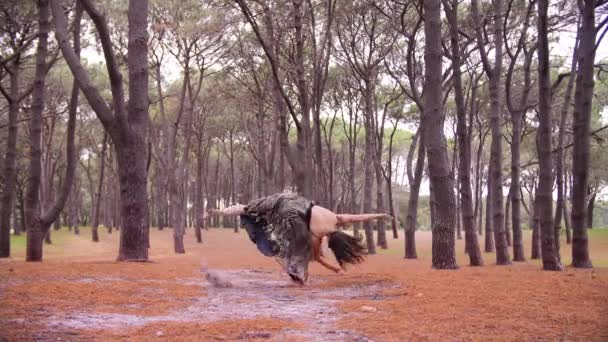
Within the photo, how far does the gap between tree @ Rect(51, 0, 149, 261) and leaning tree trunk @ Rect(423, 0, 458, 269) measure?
5.79 m

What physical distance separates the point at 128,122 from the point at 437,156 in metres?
6.19

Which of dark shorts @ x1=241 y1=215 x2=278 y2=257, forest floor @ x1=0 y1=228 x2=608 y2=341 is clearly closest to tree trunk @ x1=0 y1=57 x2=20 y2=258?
forest floor @ x1=0 y1=228 x2=608 y2=341

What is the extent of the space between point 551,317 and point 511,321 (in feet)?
1.37

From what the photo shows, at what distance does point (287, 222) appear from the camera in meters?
7.59

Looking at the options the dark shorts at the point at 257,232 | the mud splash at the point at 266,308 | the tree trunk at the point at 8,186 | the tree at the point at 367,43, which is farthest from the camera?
the tree at the point at 367,43

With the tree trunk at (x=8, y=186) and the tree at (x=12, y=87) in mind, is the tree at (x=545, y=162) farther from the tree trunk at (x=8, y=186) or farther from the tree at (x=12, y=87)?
the tree trunk at (x=8, y=186)

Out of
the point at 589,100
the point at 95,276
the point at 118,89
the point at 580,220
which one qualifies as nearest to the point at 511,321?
the point at 95,276

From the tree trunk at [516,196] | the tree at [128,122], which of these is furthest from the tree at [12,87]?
the tree trunk at [516,196]

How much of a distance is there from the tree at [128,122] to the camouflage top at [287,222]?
378 cm

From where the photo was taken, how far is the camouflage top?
7473 millimetres

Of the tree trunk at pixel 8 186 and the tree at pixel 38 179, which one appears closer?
the tree at pixel 38 179

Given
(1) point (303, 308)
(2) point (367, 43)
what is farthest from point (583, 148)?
(2) point (367, 43)

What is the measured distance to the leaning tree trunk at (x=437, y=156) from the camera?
32.3ft

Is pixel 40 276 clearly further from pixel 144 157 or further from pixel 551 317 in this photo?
pixel 551 317
